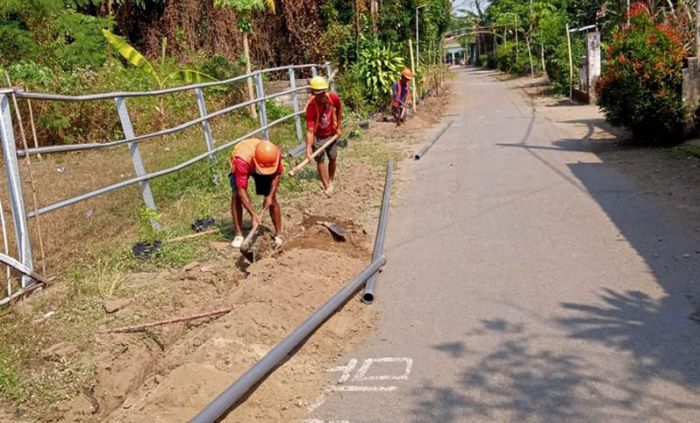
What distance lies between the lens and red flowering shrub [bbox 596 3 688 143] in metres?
10.3

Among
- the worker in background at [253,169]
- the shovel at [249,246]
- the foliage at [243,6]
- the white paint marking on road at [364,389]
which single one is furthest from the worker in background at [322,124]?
the foliage at [243,6]

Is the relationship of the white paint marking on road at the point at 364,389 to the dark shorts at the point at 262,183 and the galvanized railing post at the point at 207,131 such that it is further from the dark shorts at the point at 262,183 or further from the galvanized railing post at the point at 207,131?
the galvanized railing post at the point at 207,131

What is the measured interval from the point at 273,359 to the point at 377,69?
48.3 feet

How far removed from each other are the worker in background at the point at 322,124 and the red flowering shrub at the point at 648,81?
16.7 feet

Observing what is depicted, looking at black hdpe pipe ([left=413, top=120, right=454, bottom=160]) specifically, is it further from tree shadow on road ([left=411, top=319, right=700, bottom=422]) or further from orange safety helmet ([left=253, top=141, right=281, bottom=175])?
tree shadow on road ([left=411, top=319, right=700, bottom=422])

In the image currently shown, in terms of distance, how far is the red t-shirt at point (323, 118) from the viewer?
862 cm

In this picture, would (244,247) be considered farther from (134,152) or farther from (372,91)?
(372,91)

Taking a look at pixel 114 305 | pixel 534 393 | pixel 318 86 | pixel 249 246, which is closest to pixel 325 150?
pixel 318 86

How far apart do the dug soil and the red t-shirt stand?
2.34 m

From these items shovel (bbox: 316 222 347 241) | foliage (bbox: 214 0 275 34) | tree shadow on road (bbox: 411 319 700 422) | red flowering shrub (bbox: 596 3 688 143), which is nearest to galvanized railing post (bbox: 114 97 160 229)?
shovel (bbox: 316 222 347 241)

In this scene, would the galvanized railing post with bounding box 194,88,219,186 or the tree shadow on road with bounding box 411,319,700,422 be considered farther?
the galvanized railing post with bounding box 194,88,219,186

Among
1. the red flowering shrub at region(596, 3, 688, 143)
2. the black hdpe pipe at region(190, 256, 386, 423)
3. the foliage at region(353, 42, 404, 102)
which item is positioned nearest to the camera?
the black hdpe pipe at region(190, 256, 386, 423)

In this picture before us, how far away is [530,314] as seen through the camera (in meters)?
4.67

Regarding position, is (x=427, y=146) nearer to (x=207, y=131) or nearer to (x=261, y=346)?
(x=207, y=131)
